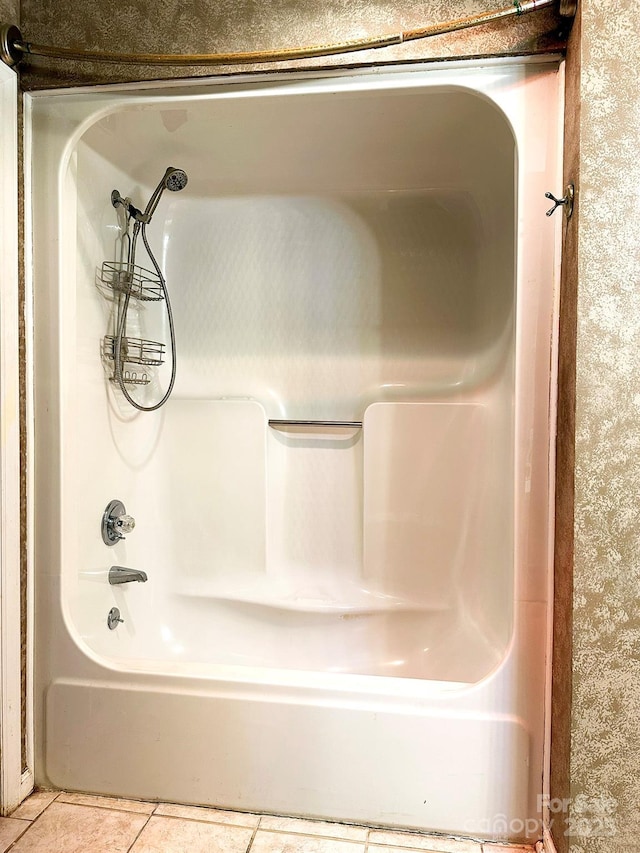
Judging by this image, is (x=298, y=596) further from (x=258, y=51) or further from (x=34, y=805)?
(x=258, y=51)

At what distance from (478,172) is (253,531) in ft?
4.25

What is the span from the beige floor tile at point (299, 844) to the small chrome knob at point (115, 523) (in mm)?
828

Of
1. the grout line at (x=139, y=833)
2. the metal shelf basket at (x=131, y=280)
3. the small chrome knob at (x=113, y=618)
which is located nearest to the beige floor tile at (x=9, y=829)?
the grout line at (x=139, y=833)

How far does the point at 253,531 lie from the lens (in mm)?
1864

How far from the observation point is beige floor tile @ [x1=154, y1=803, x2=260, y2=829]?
1.34m

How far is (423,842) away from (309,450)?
1087 mm

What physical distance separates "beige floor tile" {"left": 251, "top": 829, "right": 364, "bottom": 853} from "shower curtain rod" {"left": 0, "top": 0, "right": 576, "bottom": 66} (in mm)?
1763

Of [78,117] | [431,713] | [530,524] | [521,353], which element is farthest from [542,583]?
[78,117]

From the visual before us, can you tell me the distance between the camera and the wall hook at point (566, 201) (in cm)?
117

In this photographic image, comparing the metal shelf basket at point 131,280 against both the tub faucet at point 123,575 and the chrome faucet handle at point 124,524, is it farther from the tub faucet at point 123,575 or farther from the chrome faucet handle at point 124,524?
the tub faucet at point 123,575

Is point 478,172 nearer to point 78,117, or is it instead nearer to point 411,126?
point 411,126

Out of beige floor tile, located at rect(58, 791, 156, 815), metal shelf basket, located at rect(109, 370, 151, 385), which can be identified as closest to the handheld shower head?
metal shelf basket, located at rect(109, 370, 151, 385)

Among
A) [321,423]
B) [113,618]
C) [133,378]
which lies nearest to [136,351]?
[133,378]

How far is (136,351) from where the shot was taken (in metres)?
1.79
